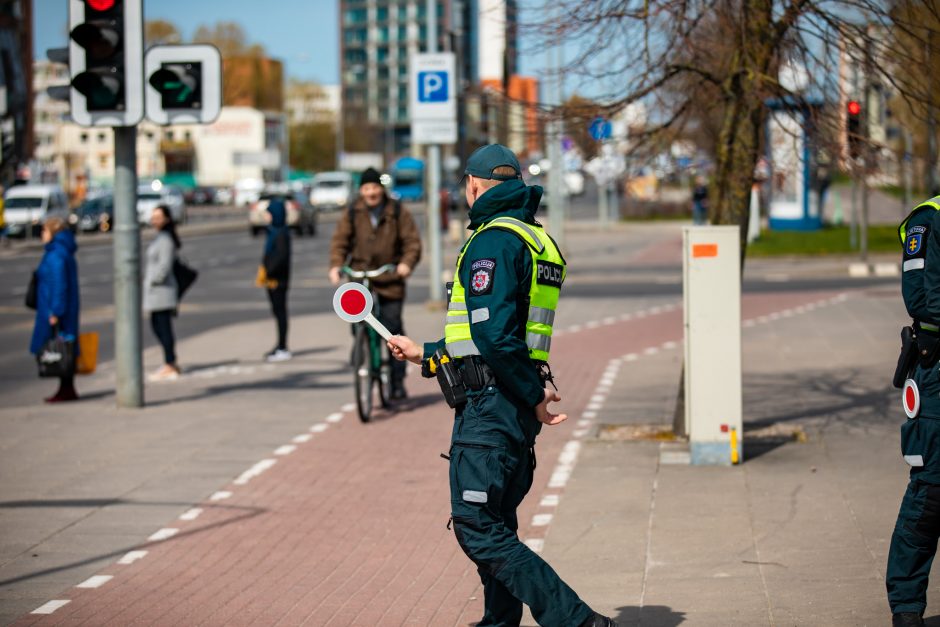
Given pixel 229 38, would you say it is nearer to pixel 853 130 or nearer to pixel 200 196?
pixel 200 196

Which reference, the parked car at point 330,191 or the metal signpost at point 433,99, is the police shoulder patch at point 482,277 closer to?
the metal signpost at point 433,99

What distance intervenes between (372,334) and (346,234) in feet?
3.18

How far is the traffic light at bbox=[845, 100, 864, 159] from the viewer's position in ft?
33.9

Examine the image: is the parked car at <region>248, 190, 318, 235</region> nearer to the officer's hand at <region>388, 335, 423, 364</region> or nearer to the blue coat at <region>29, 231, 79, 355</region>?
the blue coat at <region>29, 231, 79, 355</region>

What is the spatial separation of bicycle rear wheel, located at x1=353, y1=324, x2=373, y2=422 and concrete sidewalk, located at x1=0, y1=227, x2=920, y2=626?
0.17 metres

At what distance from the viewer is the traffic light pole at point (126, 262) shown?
484 inches

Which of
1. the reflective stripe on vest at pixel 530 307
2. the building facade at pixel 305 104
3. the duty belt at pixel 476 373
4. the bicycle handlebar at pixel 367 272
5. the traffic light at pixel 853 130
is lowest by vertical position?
the duty belt at pixel 476 373

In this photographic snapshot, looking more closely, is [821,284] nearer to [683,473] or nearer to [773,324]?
[773,324]

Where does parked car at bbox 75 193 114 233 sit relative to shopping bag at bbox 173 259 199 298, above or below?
above

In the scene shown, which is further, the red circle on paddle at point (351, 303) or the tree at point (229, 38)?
the tree at point (229, 38)

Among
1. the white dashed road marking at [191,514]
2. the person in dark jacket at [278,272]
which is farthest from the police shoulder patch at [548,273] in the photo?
the person in dark jacket at [278,272]

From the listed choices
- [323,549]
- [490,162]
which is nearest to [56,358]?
[323,549]

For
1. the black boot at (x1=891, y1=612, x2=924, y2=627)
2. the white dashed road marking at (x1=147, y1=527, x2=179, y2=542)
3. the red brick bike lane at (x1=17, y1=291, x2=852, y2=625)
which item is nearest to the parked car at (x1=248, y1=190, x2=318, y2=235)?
the red brick bike lane at (x1=17, y1=291, x2=852, y2=625)

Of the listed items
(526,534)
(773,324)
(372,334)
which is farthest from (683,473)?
(773,324)
